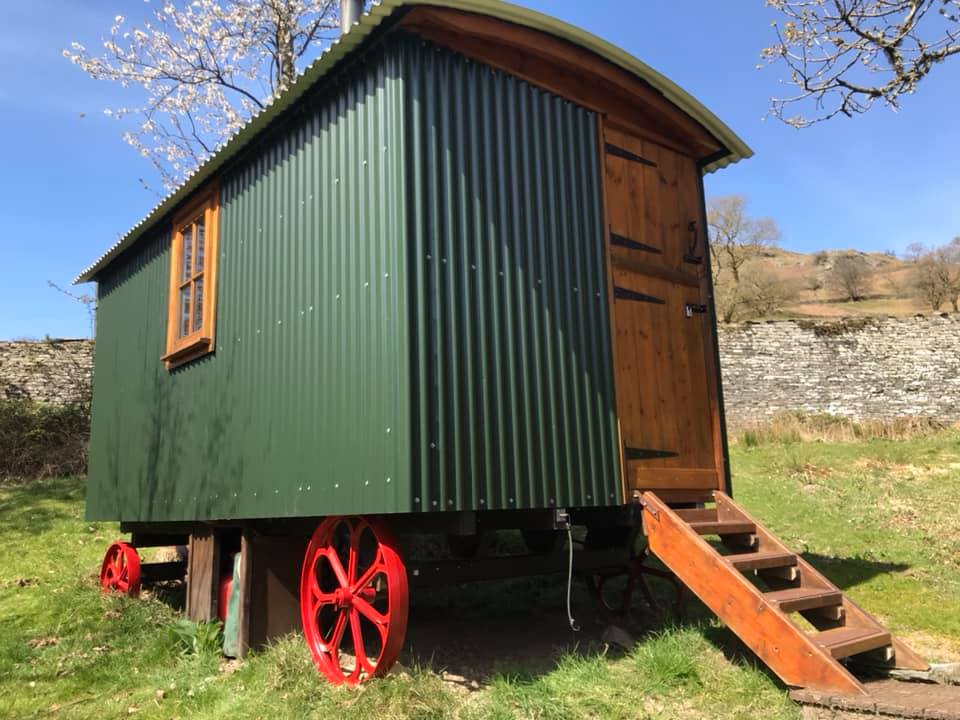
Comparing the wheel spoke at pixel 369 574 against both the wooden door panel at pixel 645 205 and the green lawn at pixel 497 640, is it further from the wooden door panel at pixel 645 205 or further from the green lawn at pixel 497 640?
the wooden door panel at pixel 645 205

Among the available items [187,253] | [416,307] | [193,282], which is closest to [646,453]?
[416,307]

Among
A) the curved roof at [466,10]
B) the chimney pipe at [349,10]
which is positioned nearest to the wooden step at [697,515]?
the curved roof at [466,10]

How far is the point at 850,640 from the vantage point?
4.48 meters

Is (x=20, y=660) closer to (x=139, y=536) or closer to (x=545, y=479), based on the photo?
(x=139, y=536)

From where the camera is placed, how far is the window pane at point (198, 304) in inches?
293

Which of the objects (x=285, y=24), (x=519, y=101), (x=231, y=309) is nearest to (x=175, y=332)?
(x=231, y=309)

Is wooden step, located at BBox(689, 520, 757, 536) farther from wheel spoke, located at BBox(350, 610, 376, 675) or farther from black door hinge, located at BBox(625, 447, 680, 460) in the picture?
wheel spoke, located at BBox(350, 610, 376, 675)

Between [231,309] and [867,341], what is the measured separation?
Answer: 19.2 metres

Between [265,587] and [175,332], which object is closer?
[265,587]

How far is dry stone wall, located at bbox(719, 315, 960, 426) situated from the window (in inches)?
617

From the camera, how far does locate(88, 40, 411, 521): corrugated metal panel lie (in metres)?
4.97

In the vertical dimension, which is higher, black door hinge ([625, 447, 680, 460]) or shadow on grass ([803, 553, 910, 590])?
black door hinge ([625, 447, 680, 460])

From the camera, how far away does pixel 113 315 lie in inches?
378

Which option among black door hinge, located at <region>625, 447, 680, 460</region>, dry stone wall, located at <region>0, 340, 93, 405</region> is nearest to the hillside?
dry stone wall, located at <region>0, 340, 93, 405</region>
